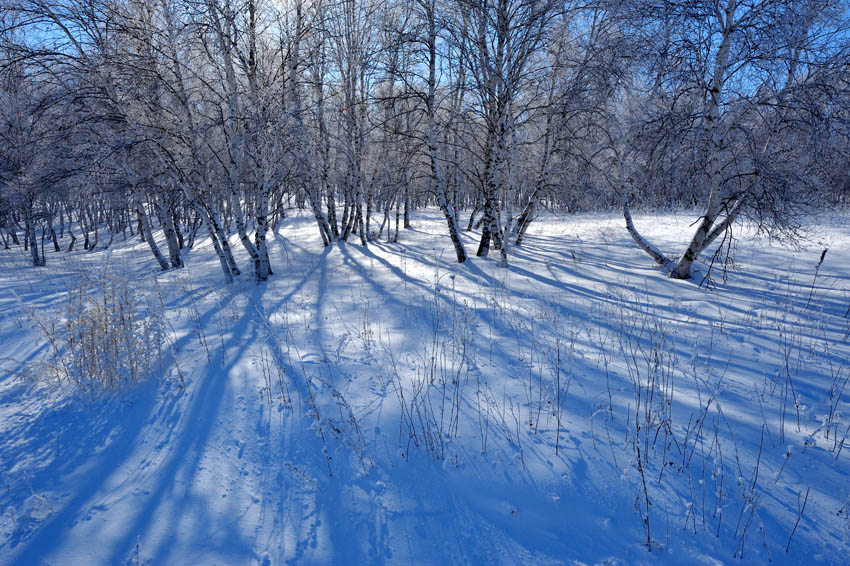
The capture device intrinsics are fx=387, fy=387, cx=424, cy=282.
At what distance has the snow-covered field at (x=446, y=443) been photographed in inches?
92.7

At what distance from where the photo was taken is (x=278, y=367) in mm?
4535

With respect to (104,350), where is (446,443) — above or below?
below

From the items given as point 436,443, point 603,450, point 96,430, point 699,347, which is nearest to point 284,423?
point 436,443

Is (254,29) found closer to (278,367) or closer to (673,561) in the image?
(278,367)

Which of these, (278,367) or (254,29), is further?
(254,29)

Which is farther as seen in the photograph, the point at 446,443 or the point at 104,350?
the point at 104,350

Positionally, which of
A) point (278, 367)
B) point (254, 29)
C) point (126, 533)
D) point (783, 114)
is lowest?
point (126, 533)

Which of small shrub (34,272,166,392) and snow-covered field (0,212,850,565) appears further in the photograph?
small shrub (34,272,166,392)

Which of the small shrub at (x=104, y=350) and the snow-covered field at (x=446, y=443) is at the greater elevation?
the small shrub at (x=104, y=350)

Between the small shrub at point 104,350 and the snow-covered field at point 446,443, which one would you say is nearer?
the snow-covered field at point 446,443

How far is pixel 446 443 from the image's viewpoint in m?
3.22

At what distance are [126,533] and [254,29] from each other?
33.4 feet

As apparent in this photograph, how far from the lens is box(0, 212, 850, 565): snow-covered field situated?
235cm

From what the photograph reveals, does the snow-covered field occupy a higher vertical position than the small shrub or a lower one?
lower
